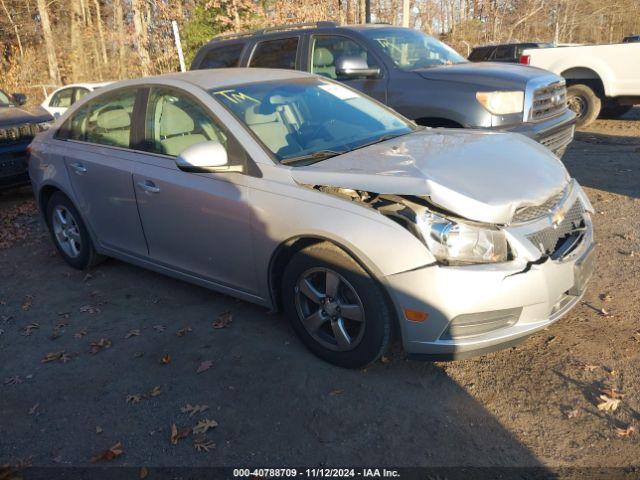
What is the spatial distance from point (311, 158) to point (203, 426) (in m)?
1.74

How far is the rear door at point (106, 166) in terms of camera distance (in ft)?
14.4

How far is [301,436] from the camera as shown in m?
2.87

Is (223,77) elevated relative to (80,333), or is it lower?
elevated

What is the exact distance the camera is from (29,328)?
14.1ft

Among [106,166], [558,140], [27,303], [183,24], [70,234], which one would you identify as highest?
[183,24]

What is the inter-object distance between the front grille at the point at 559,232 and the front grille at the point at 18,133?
299 inches

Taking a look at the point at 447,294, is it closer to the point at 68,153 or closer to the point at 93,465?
the point at 93,465

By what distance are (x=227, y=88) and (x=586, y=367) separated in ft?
9.86

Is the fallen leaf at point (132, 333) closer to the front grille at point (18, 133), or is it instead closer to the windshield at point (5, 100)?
the front grille at point (18, 133)

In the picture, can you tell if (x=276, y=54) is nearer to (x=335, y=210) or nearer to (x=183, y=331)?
(x=183, y=331)

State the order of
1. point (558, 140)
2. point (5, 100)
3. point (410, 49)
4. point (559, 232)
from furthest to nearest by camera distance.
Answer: point (5, 100) → point (410, 49) → point (558, 140) → point (559, 232)

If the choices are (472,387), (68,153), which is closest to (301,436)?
(472,387)

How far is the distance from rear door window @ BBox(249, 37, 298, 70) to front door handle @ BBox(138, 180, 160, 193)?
3419mm

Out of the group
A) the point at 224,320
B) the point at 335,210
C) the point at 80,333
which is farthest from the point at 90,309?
the point at 335,210
